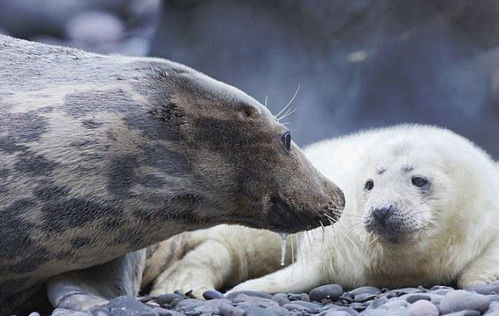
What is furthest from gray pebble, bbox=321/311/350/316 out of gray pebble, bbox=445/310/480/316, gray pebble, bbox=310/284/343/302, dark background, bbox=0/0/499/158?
dark background, bbox=0/0/499/158

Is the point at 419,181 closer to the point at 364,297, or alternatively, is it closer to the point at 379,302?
the point at 364,297

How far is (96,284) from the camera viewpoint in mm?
3008

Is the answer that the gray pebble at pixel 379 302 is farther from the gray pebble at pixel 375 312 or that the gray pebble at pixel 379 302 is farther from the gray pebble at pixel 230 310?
the gray pebble at pixel 230 310

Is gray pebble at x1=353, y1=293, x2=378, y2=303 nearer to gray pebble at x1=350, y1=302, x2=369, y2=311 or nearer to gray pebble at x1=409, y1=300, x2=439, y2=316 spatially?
gray pebble at x1=350, y1=302, x2=369, y2=311

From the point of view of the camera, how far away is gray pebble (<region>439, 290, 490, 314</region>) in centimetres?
242

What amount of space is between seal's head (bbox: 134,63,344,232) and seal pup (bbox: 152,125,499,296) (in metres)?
0.54

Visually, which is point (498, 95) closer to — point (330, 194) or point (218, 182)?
point (330, 194)

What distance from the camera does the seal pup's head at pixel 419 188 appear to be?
3436mm

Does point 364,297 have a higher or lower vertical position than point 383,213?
lower

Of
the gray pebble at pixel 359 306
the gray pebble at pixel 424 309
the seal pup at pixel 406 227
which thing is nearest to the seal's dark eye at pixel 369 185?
the seal pup at pixel 406 227

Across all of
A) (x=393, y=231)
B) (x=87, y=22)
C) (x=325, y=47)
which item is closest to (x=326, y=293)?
(x=393, y=231)

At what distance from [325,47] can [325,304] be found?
2.97 m

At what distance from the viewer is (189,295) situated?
3322mm

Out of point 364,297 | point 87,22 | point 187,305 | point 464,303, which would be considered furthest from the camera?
point 87,22
